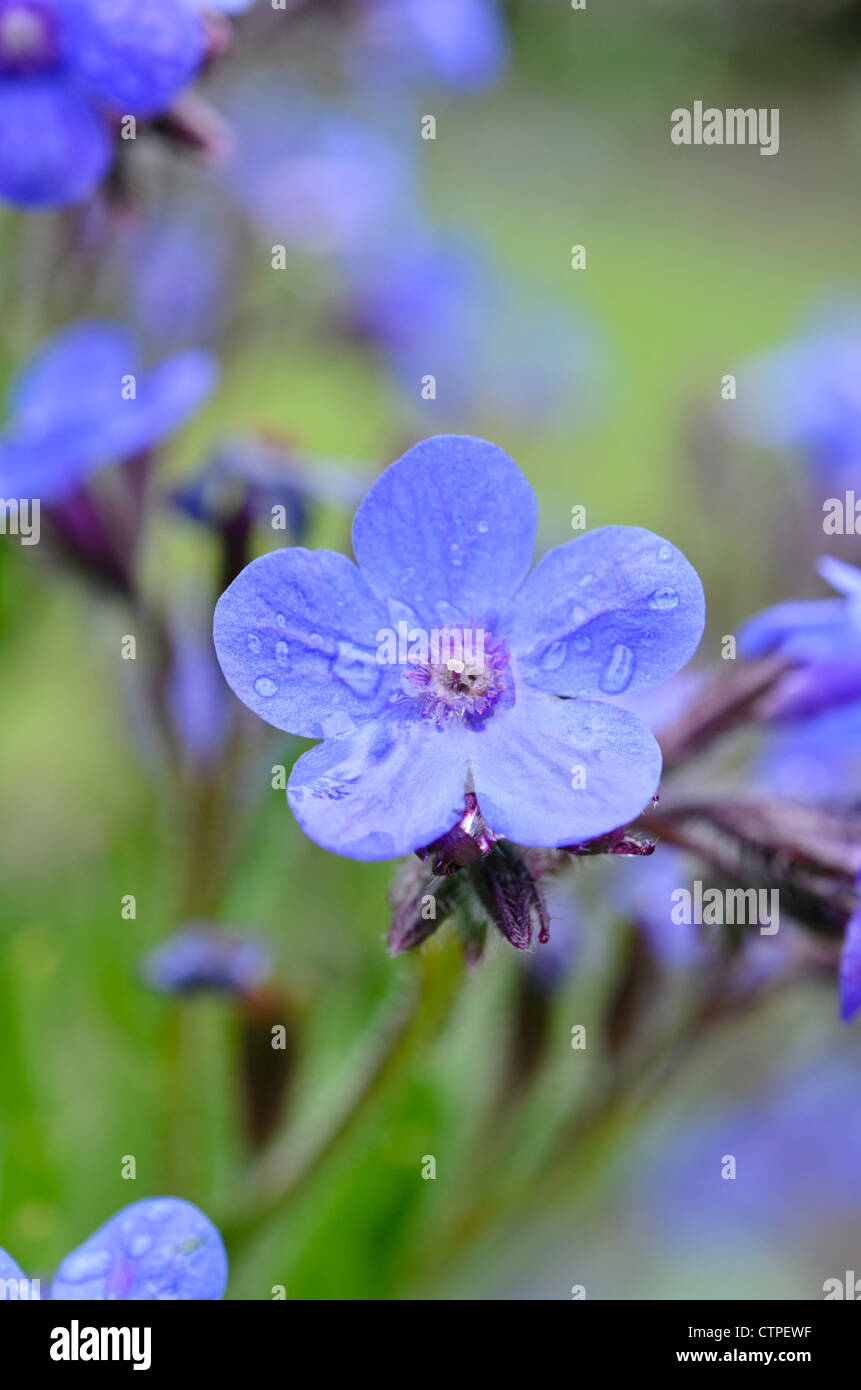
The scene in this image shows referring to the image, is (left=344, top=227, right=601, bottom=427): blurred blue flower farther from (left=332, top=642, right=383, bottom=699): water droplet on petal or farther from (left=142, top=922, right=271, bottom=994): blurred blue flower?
(left=332, top=642, right=383, bottom=699): water droplet on petal

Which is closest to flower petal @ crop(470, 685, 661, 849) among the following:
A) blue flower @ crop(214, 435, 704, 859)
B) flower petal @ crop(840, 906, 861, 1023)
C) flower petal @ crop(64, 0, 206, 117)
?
blue flower @ crop(214, 435, 704, 859)

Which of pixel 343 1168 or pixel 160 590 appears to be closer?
pixel 343 1168

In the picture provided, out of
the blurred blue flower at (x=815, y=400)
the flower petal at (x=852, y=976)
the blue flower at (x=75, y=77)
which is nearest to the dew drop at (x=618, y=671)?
the flower petal at (x=852, y=976)

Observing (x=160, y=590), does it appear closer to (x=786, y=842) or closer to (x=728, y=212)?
(x=786, y=842)
